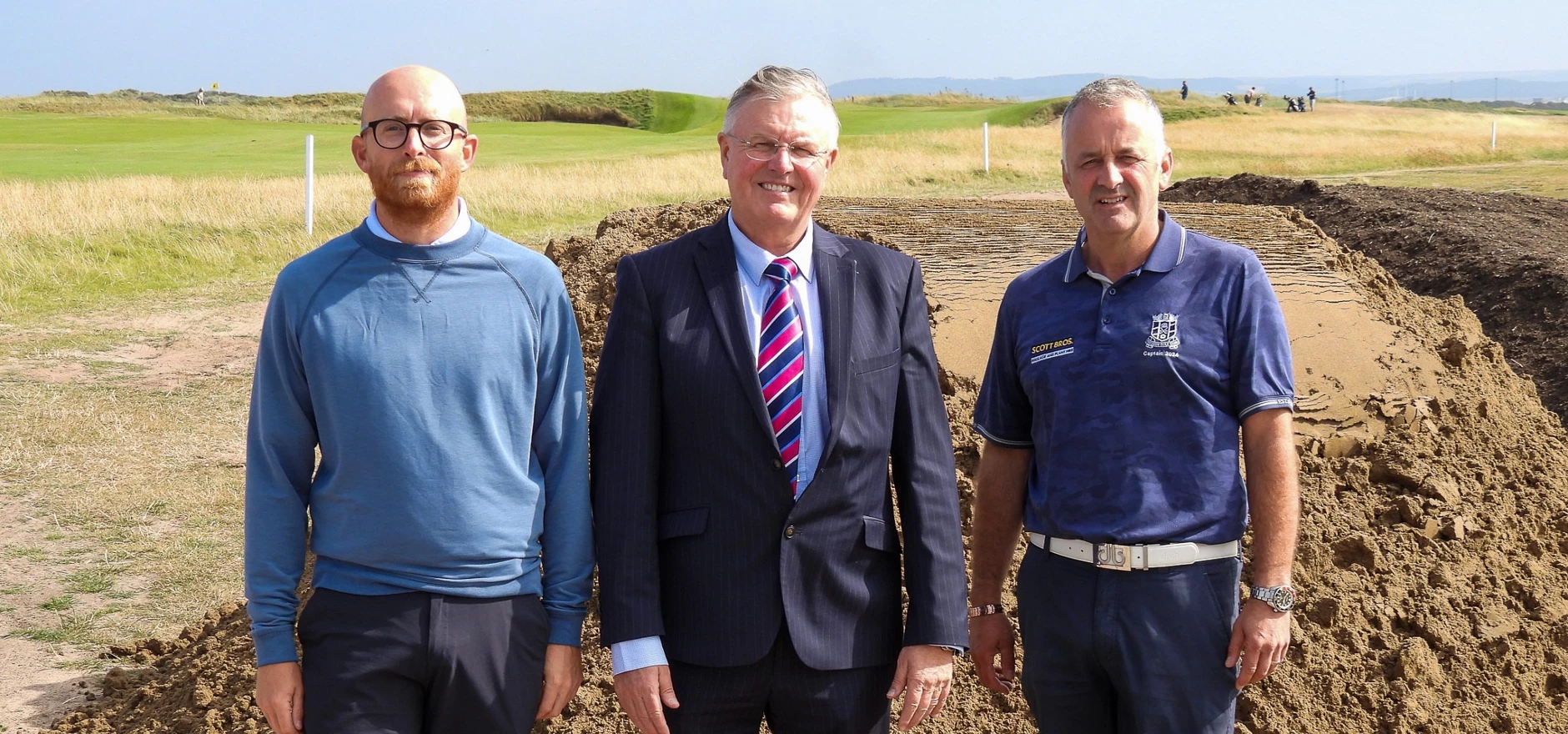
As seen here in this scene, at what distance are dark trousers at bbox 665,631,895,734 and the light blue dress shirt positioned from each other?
102 millimetres

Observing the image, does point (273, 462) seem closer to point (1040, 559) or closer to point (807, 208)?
point (807, 208)

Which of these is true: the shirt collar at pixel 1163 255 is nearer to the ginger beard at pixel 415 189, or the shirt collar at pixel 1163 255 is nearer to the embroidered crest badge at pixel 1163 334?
the embroidered crest badge at pixel 1163 334

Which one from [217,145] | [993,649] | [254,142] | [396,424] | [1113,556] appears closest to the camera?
[396,424]

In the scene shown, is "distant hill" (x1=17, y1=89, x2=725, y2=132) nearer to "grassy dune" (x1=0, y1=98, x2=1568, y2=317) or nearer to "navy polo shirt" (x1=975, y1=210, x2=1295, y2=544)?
"grassy dune" (x1=0, y1=98, x2=1568, y2=317)

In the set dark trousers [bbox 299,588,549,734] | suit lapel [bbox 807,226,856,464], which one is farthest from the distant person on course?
suit lapel [bbox 807,226,856,464]

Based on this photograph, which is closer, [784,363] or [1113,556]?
[784,363]

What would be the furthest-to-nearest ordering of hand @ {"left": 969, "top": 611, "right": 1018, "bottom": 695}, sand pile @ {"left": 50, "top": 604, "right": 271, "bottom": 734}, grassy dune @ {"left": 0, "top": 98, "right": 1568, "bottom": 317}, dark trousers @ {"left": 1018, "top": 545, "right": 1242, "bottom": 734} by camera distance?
grassy dune @ {"left": 0, "top": 98, "right": 1568, "bottom": 317} < sand pile @ {"left": 50, "top": 604, "right": 271, "bottom": 734} < hand @ {"left": 969, "top": 611, "right": 1018, "bottom": 695} < dark trousers @ {"left": 1018, "top": 545, "right": 1242, "bottom": 734}

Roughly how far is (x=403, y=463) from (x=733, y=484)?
0.59 meters

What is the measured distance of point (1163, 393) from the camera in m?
2.40

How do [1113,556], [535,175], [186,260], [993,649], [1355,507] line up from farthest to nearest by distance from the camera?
1. [535,175]
2. [186,260]
3. [1355,507]
4. [993,649]
5. [1113,556]

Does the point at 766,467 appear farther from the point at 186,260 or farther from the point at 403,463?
the point at 186,260

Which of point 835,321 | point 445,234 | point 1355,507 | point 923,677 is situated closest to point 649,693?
point 923,677

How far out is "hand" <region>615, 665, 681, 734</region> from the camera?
7.24ft

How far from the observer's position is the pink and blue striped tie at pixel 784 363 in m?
2.27
